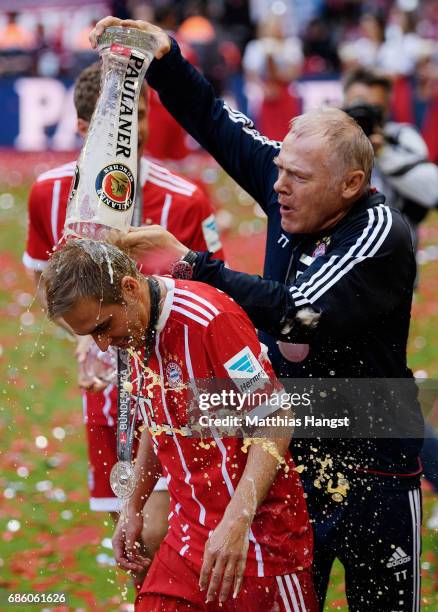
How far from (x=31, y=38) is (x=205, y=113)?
18.4 m

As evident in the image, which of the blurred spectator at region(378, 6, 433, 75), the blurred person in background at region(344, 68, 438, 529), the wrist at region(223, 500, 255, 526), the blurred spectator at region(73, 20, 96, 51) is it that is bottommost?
the blurred spectator at region(73, 20, 96, 51)

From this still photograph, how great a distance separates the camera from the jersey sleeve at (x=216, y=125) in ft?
13.9

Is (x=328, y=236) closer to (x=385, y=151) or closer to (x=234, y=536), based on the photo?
(x=234, y=536)

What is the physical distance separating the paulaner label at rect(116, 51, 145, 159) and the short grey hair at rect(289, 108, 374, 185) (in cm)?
56

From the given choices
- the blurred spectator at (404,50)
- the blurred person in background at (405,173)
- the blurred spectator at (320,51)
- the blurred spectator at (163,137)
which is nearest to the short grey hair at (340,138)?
the blurred person in background at (405,173)

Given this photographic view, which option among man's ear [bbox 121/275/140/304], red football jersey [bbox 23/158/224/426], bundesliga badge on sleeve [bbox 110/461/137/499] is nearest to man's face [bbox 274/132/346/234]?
man's ear [bbox 121/275/140/304]

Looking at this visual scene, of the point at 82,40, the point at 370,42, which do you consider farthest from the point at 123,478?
the point at 82,40

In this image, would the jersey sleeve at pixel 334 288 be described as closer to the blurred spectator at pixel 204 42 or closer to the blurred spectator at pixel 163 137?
the blurred spectator at pixel 163 137

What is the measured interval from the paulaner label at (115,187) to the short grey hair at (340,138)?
60cm

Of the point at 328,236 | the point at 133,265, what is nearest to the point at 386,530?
the point at 328,236

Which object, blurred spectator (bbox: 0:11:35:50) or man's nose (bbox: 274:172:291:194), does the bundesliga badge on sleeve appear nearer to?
man's nose (bbox: 274:172:291:194)

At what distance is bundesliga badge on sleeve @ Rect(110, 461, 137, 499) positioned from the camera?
12.6ft

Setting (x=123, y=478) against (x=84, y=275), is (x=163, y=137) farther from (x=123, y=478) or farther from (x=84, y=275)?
(x=84, y=275)

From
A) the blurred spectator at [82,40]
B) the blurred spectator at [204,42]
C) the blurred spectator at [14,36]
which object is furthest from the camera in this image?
the blurred spectator at [14,36]
